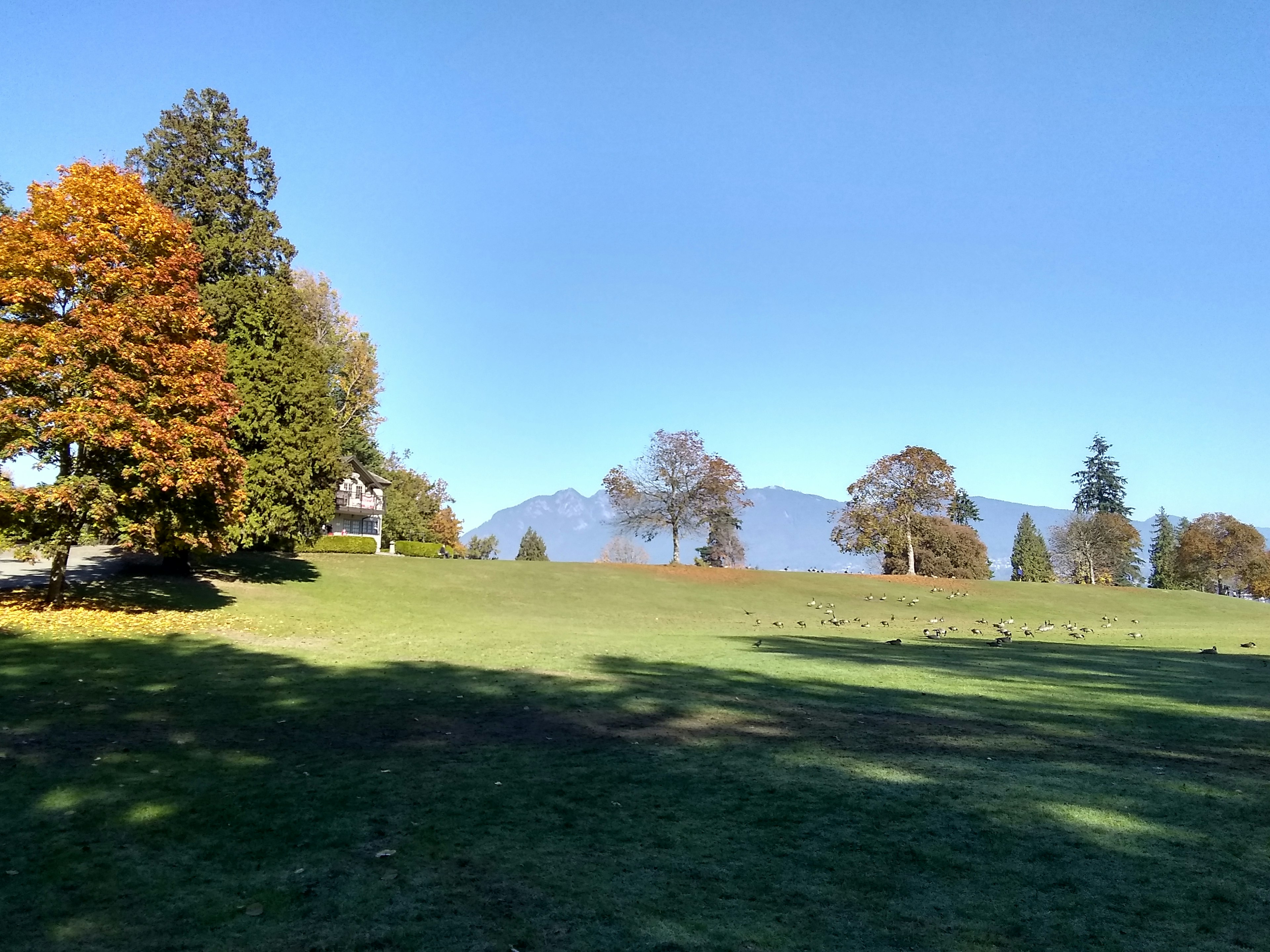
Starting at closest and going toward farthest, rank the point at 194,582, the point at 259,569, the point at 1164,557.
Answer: the point at 194,582, the point at 259,569, the point at 1164,557

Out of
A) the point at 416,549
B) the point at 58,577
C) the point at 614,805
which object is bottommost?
the point at 614,805

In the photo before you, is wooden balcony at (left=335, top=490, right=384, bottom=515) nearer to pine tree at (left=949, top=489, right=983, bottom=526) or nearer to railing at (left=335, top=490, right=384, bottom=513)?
railing at (left=335, top=490, right=384, bottom=513)

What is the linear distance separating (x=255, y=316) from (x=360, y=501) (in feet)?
139

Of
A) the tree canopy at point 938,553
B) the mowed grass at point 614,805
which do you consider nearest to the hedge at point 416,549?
the tree canopy at point 938,553

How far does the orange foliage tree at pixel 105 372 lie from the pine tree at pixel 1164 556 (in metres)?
101

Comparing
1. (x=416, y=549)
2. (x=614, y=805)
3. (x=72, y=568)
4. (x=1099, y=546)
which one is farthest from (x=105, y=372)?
(x=1099, y=546)

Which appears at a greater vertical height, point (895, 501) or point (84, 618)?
point (895, 501)

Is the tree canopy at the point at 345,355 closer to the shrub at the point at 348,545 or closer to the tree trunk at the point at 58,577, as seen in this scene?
the shrub at the point at 348,545

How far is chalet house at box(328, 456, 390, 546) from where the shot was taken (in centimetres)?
6856

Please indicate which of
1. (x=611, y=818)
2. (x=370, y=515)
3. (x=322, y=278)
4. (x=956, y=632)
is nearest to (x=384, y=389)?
(x=322, y=278)

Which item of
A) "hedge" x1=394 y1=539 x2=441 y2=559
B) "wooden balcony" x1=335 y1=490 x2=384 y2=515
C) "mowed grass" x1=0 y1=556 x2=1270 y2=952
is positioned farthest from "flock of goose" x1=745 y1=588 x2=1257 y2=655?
"wooden balcony" x1=335 y1=490 x2=384 y2=515

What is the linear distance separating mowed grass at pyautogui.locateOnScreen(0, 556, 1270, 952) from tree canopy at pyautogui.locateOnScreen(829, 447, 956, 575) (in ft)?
175

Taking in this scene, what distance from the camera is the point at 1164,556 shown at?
318 feet

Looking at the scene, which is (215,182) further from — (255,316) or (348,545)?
(348,545)
